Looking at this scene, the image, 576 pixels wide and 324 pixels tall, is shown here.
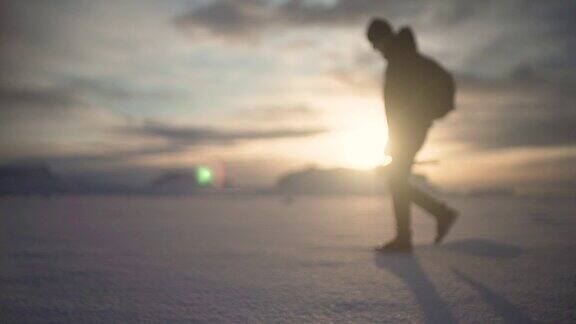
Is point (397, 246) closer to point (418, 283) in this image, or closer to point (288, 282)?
point (418, 283)

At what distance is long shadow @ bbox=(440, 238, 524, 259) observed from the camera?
2428 mm

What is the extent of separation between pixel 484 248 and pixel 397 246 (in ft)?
1.93

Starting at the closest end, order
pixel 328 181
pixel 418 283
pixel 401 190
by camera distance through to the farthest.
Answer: pixel 418 283
pixel 401 190
pixel 328 181

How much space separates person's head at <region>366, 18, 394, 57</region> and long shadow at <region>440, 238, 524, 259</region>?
4.95 feet

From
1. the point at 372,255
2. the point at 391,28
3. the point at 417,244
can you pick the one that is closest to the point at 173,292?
the point at 372,255

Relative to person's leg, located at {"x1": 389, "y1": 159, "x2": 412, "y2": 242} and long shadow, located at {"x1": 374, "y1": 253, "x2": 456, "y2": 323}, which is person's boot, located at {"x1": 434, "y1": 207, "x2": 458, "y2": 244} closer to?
person's leg, located at {"x1": 389, "y1": 159, "x2": 412, "y2": 242}

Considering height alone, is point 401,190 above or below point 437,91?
below

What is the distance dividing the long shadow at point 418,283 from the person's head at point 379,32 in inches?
59.4

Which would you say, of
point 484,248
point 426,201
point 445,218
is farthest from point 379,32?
point 484,248

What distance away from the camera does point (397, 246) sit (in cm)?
272

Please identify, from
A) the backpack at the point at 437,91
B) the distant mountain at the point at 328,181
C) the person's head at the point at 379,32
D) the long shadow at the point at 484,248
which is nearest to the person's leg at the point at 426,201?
the long shadow at the point at 484,248

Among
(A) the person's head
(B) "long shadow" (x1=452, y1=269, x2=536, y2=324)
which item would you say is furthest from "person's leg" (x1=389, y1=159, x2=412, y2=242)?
(B) "long shadow" (x1=452, y1=269, x2=536, y2=324)

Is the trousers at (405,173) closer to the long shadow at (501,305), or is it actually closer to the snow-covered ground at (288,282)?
the snow-covered ground at (288,282)

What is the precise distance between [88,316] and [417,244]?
2.45 meters
